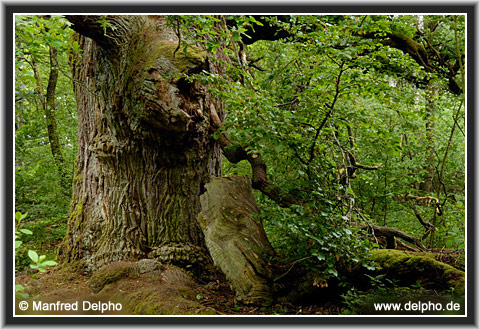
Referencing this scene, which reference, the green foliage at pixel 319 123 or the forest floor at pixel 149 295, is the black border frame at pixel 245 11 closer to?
the green foliage at pixel 319 123

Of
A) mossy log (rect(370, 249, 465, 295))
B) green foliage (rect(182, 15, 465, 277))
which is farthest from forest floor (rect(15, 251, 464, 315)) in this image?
green foliage (rect(182, 15, 465, 277))

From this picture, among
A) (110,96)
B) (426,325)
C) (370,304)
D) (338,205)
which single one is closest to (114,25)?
(110,96)

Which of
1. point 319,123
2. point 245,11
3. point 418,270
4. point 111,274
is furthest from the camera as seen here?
point 111,274

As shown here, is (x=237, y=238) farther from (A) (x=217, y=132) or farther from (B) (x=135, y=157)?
(B) (x=135, y=157)

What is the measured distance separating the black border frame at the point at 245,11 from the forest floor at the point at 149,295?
395 millimetres

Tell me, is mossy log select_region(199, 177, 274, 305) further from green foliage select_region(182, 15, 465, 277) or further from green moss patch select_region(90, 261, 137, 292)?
green moss patch select_region(90, 261, 137, 292)

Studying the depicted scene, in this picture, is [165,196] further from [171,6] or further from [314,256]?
[171,6]

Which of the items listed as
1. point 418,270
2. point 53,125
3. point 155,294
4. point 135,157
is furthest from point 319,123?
point 53,125

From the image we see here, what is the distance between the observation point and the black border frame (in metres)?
2.96

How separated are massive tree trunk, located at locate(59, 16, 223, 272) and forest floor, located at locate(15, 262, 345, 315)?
319 mm

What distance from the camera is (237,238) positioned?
410 centimetres

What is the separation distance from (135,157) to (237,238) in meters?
1.69

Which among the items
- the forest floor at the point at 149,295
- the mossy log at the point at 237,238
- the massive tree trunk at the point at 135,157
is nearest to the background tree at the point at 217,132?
the massive tree trunk at the point at 135,157

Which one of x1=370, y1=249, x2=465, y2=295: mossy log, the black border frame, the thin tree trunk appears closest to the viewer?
the black border frame
